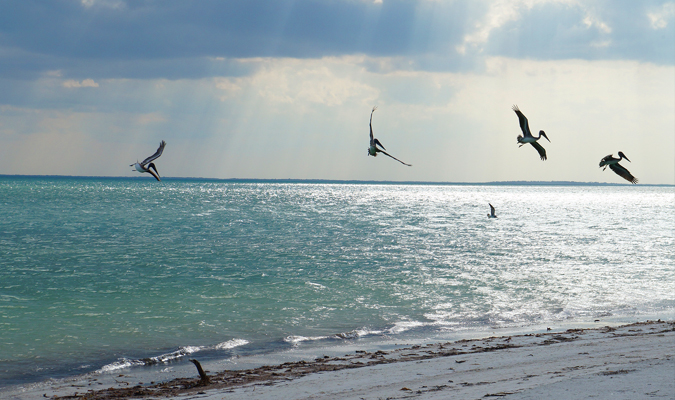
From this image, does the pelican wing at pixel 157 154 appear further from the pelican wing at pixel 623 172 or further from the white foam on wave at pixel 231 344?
the pelican wing at pixel 623 172

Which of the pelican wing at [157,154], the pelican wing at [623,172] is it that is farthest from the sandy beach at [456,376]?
the pelican wing at [157,154]

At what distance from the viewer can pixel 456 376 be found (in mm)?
9531

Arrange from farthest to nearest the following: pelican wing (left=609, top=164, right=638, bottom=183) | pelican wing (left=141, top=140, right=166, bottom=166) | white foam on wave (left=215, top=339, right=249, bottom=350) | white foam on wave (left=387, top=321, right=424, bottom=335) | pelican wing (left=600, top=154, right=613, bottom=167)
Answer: white foam on wave (left=387, top=321, right=424, bottom=335)
white foam on wave (left=215, top=339, right=249, bottom=350)
pelican wing (left=600, top=154, right=613, bottom=167)
pelican wing (left=609, top=164, right=638, bottom=183)
pelican wing (left=141, top=140, right=166, bottom=166)

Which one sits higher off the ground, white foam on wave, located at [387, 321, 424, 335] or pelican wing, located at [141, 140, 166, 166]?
pelican wing, located at [141, 140, 166, 166]

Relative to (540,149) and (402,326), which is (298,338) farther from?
(540,149)

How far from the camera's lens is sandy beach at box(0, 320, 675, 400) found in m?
8.09

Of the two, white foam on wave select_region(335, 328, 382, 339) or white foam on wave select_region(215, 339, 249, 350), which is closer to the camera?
white foam on wave select_region(215, 339, 249, 350)

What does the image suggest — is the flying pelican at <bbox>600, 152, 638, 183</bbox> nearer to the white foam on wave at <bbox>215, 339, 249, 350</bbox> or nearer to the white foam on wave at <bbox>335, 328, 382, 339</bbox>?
the white foam on wave at <bbox>335, 328, 382, 339</bbox>

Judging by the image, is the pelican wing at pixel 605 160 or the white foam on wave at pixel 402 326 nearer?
the pelican wing at pixel 605 160

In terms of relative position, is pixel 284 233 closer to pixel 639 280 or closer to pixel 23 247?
pixel 23 247

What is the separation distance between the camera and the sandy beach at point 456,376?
8.09 meters

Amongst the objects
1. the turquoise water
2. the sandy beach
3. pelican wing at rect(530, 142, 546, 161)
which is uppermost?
pelican wing at rect(530, 142, 546, 161)

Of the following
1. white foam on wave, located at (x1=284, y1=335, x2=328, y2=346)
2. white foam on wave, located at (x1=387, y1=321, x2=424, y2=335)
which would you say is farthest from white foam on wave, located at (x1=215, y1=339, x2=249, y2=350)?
white foam on wave, located at (x1=387, y1=321, x2=424, y2=335)

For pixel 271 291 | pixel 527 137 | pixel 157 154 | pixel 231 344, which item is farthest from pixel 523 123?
pixel 271 291
